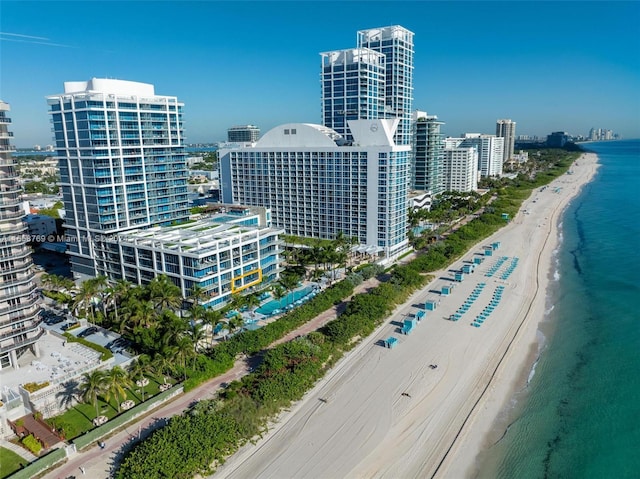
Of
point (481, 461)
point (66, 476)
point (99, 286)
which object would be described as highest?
point (99, 286)

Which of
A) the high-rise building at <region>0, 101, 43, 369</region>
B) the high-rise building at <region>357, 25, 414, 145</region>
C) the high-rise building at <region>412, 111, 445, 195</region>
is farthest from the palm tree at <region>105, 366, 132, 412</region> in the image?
the high-rise building at <region>412, 111, 445, 195</region>

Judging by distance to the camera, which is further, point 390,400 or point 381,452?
point 390,400

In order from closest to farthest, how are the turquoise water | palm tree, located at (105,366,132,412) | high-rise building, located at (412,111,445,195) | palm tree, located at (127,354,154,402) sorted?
palm tree, located at (105,366,132,412) < palm tree, located at (127,354,154,402) < the turquoise water < high-rise building, located at (412,111,445,195)

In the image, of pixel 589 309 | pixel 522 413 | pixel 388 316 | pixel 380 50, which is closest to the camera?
pixel 522 413

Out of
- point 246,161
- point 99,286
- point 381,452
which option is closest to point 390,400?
point 381,452

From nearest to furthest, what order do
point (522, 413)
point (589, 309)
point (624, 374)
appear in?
point (522, 413) < point (624, 374) < point (589, 309)

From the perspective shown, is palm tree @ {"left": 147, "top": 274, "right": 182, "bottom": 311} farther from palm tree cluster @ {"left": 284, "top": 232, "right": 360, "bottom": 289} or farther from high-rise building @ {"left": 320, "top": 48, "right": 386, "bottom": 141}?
high-rise building @ {"left": 320, "top": 48, "right": 386, "bottom": 141}

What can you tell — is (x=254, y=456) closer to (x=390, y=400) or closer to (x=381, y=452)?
(x=381, y=452)

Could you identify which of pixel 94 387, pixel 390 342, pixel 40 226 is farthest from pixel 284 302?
pixel 40 226
